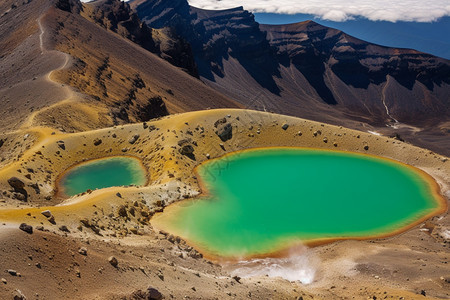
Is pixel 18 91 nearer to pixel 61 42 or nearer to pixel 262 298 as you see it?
pixel 61 42

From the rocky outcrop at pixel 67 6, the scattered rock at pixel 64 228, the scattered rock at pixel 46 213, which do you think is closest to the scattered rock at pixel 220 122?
the scattered rock at pixel 46 213

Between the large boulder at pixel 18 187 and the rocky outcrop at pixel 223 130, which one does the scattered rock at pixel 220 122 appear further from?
the large boulder at pixel 18 187

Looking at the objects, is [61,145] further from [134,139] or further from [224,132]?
[224,132]

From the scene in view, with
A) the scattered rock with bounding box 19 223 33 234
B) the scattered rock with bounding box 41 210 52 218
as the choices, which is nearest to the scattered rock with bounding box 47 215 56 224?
the scattered rock with bounding box 41 210 52 218

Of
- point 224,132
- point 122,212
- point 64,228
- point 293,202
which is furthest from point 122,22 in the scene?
point 64,228

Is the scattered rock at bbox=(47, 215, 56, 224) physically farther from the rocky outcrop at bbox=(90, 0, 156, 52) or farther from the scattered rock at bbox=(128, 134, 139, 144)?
the rocky outcrop at bbox=(90, 0, 156, 52)

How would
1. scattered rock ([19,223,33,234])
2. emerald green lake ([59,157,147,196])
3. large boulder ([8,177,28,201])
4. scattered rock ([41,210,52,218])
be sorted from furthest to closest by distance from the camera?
emerald green lake ([59,157,147,196])
large boulder ([8,177,28,201])
scattered rock ([41,210,52,218])
scattered rock ([19,223,33,234])

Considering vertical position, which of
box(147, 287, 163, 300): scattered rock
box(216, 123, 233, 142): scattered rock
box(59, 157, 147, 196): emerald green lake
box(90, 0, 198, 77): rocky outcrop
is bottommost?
box(59, 157, 147, 196): emerald green lake

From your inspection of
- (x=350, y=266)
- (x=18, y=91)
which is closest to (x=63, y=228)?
(x=350, y=266)
